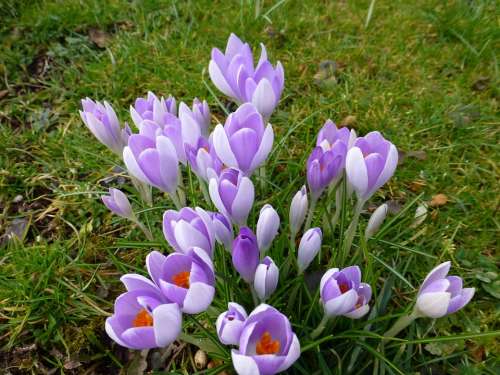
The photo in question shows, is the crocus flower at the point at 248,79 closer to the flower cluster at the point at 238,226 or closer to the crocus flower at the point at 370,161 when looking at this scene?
the flower cluster at the point at 238,226

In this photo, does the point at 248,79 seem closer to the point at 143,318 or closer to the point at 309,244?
the point at 309,244

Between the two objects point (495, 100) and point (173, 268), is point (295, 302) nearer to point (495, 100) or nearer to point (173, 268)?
point (173, 268)

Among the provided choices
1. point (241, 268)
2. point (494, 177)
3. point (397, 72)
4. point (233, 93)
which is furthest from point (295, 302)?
point (397, 72)

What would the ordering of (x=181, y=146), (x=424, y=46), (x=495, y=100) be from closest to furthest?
1. (x=181, y=146)
2. (x=495, y=100)
3. (x=424, y=46)

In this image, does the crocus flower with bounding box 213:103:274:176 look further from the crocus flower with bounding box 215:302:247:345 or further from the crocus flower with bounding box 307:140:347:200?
the crocus flower with bounding box 215:302:247:345

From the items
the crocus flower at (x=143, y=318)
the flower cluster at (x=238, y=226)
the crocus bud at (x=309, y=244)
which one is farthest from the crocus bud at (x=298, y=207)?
the crocus flower at (x=143, y=318)

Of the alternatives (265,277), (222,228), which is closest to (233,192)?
(222,228)

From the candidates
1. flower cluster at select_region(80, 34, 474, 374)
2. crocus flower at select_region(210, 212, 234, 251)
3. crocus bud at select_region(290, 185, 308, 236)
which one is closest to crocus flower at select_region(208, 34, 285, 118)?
flower cluster at select_region(80, 34, 474, 374)
